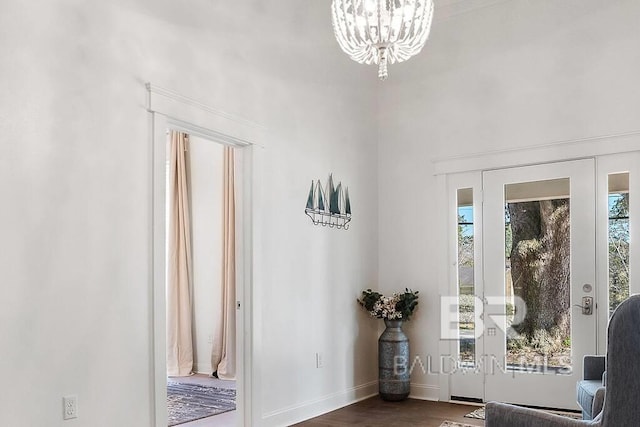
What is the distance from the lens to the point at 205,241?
675 centimetres

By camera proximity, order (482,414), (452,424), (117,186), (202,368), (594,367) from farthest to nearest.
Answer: (202,368), (482,414), (452,424), (594,367), (117,186)

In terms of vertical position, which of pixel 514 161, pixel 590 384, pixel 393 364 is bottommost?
pixel 393 364

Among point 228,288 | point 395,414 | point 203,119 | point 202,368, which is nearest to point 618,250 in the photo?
point 395,414

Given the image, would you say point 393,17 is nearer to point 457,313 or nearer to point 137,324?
point 137,324

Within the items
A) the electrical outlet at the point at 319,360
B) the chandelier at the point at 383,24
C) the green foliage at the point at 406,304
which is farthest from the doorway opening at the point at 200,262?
the chandelier at the point at 383,24

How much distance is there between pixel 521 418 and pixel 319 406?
2.86m

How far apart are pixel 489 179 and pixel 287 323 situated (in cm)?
221

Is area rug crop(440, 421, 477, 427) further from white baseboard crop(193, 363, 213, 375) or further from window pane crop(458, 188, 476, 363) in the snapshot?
white baseboard crop(193, 363, 213, 375)

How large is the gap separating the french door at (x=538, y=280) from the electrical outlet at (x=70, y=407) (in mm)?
3484

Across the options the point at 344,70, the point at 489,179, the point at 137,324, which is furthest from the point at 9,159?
the point at 489,179

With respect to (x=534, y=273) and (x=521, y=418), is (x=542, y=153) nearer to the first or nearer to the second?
(x=534, y=273)

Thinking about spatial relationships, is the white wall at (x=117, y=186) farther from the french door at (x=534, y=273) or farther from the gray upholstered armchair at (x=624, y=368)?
the gray upholstered armchair at (x=624, y=368)

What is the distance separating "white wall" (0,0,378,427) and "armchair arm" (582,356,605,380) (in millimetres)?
2058

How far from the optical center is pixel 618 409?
2021 millimetres
